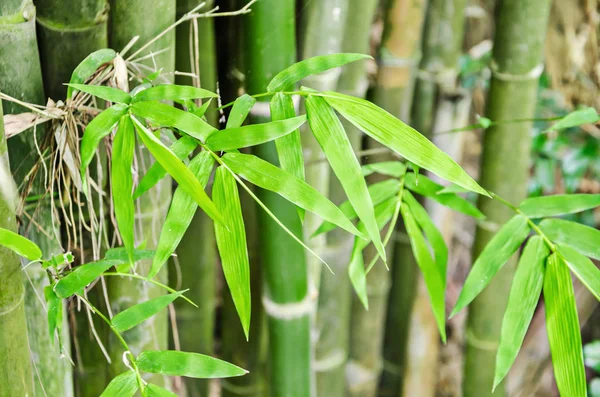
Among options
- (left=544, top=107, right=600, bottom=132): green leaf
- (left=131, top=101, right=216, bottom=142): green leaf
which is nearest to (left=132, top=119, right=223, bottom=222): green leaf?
(left=131, top=101, right=216, bottom=142): green leaf

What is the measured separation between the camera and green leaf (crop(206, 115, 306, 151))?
481 millimetres

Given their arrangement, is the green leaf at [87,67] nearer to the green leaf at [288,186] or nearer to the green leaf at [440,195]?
the green leaf at [288,186]

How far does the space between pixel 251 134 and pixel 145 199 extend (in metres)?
0.23

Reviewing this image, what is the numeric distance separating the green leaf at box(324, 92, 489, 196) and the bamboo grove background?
164mm

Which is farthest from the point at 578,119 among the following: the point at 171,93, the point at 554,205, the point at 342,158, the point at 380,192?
the point at 171,93

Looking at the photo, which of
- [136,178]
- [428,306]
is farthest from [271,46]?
[428,306]

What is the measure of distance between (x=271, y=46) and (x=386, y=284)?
523mm

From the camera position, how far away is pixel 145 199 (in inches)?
26.5

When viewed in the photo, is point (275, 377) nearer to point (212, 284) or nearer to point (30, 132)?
point (212, 284)

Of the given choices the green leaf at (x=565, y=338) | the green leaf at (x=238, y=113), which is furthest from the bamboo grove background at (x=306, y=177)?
the green leaf at (x=565, y=338)

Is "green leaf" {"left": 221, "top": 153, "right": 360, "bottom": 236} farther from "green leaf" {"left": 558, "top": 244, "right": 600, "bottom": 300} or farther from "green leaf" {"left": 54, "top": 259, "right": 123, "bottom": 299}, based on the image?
"green leaf" {"left": 558, "top": 244, "right": 600, "bottom": 300}

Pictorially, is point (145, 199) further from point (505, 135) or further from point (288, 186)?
point (505, 135)

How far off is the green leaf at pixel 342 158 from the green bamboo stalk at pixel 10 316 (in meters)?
0.24

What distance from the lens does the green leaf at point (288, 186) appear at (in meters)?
0.49
